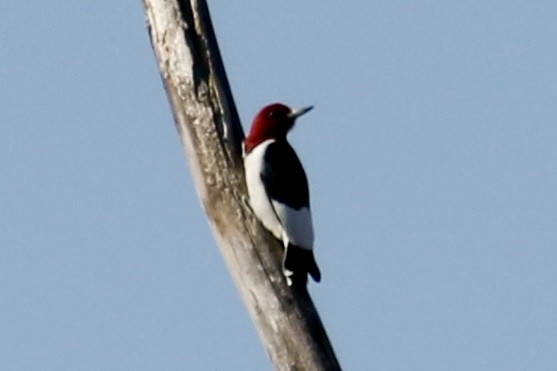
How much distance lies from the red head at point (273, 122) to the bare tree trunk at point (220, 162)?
27 cm

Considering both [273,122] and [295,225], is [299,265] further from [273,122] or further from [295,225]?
[273,122]

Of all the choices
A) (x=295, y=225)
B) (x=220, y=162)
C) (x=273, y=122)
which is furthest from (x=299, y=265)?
(x=273, y=122)

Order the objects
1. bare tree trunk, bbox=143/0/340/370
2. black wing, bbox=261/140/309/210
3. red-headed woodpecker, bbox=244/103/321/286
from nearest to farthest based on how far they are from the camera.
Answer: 1. bare tree trunk, bbox=143/0/340/370
2. red-headed woodpecker, bbox=244/103/321/286
3. black wing, bbox=261/140/309/210

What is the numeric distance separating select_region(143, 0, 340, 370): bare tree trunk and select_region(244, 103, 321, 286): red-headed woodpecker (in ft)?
0.22

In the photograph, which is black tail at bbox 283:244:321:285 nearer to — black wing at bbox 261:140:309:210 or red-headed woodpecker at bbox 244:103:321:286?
red-headed woodpecker at bbox 244:103:321:286

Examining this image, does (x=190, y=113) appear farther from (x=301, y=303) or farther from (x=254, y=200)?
(x=301, y=303)

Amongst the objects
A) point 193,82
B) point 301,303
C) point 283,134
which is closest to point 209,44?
point 193,82

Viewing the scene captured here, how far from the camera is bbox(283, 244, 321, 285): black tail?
34.0 feet

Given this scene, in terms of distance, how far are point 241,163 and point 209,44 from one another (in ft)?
2.43

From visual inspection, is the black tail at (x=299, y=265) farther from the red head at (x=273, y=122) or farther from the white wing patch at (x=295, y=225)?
the red head at (x=273, y=122)

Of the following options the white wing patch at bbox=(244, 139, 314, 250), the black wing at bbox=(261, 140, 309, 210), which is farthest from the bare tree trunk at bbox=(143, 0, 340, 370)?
the black wing at bbox=(261, 140, 309, 210)

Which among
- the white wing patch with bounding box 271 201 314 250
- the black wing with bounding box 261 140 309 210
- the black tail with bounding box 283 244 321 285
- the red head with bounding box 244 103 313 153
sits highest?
the red head with bounding box 244 103 313 153

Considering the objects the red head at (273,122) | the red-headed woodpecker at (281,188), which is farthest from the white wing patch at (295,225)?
the red head at (273,122)

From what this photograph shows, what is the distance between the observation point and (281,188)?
10938mm
